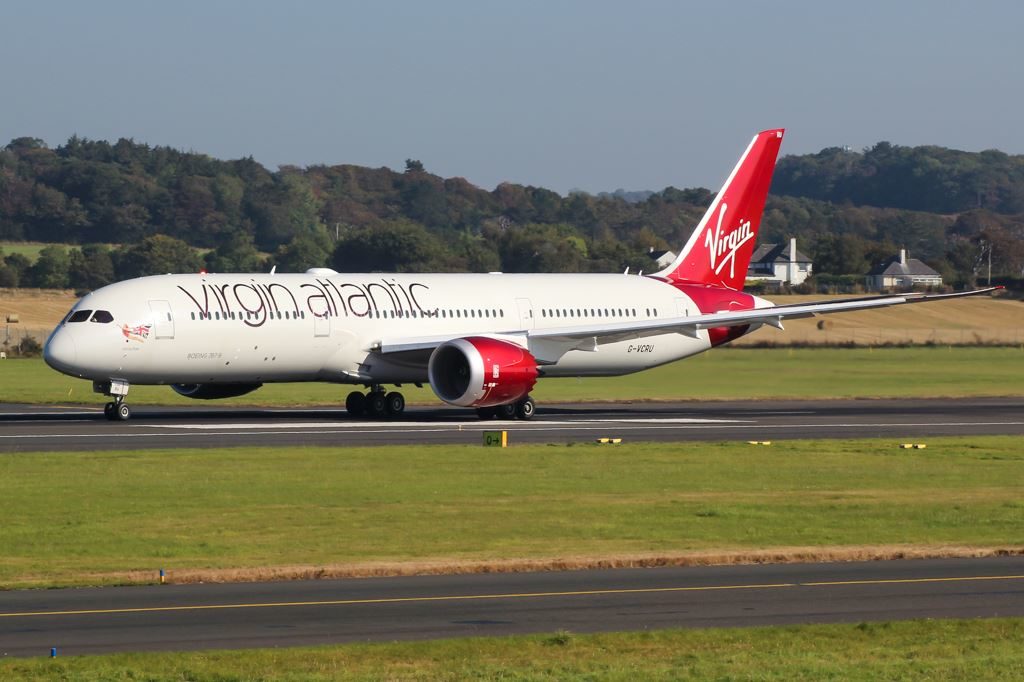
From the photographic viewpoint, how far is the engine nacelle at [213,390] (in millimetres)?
46375

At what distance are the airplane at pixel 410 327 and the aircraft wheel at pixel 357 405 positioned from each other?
0.14 feet

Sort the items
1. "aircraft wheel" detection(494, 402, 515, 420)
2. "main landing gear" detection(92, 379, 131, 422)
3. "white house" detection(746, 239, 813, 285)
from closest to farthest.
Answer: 1. "main landing gear" detection(92, 379, 131, 422)
2. "aircraft wheel" detection(494, 402, 515, 420)
3. "white house" detection(746, 239, 813, 285)

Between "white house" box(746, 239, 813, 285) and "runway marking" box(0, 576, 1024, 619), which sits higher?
"white house" box(746, 239, 813, 285)

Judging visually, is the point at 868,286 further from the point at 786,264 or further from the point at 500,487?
the point at 500,487

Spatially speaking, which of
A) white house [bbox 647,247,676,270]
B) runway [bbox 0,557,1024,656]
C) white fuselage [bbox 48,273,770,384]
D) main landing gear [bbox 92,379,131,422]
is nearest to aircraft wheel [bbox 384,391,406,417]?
white fuselage [bbox 48,273,770,384]

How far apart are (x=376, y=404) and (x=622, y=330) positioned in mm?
7178

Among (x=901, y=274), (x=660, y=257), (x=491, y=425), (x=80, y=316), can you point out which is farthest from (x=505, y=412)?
(x=901, y=274)

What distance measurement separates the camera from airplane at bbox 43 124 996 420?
42.7m

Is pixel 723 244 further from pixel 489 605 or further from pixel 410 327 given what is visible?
pixel 489 605

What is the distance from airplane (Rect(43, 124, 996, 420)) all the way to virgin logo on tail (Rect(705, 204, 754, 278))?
0.05 metres

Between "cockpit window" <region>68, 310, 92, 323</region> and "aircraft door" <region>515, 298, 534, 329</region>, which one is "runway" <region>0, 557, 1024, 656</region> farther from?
"aircraft door" <region>515, 298, 534, 329</region>

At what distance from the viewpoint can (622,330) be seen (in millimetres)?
47062

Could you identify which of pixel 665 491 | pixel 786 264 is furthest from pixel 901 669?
pixel 786 264

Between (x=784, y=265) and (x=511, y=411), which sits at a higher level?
(x=784, y=265)
